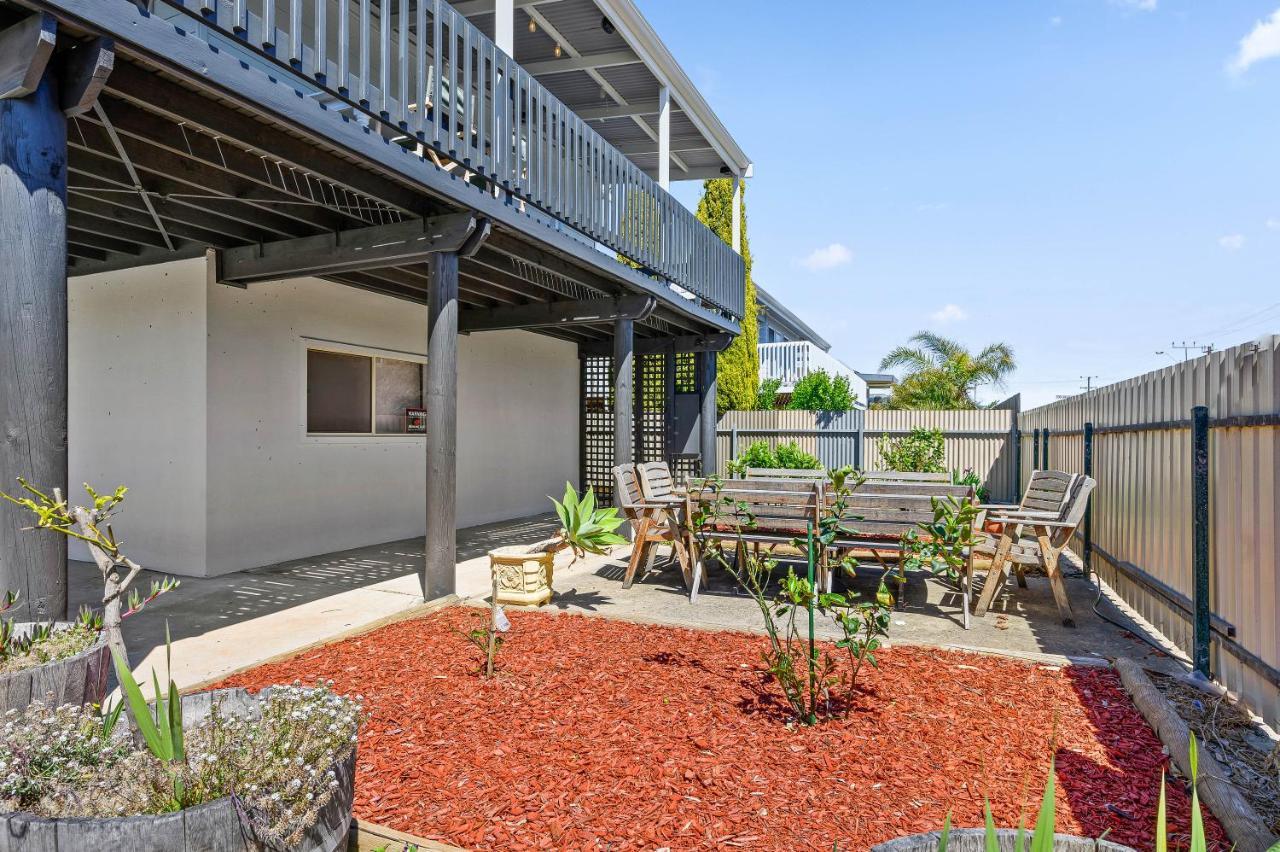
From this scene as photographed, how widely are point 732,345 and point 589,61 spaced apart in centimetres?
963

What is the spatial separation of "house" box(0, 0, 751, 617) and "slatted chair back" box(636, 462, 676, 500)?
4.86ft

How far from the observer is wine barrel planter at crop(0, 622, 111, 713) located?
2160 millimetres

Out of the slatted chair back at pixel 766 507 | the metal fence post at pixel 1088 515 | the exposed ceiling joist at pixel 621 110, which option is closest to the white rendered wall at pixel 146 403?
the slatted chair back at pixel 766 507

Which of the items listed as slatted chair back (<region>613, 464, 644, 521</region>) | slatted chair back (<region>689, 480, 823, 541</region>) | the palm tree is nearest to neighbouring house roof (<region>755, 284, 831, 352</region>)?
the palm tree

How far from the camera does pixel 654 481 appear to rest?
670cm

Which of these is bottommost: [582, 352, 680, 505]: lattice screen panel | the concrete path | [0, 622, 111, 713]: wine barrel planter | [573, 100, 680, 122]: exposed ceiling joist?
the concrete path

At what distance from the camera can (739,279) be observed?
11.3m

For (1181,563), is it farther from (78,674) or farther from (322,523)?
(322,523)

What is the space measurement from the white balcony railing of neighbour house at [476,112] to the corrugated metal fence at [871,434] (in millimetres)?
7040

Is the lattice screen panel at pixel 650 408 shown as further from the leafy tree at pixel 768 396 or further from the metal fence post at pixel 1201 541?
the metal fence post at pixel 1201 541

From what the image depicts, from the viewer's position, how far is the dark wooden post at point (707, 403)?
11461mm

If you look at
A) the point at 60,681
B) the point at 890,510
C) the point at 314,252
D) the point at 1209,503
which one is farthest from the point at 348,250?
the point at 1209,503

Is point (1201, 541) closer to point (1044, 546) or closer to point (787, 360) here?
point (1044, 546)

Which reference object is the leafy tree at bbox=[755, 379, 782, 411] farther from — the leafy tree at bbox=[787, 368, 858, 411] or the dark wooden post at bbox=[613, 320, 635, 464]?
the dark wooden post at bbox=[613, 320, 635, 464]
